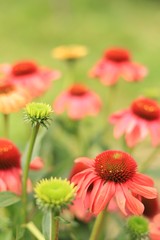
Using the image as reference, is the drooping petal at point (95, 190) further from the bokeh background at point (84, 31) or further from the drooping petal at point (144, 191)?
the bokeh background at point (84, 31)

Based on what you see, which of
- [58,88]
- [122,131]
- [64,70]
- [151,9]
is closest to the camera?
[122,131]

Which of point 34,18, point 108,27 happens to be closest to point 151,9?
point 108,27

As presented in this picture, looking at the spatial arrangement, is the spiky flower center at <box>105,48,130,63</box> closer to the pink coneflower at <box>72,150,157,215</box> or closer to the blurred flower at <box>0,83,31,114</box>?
the blurred flower at <box>0,83,31,114</box>

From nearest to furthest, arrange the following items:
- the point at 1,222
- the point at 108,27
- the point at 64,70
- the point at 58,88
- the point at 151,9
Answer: the point at 1,222 < the point at 58,88 < the point at 64,70 < the point at 108,27 < the point at 151,9

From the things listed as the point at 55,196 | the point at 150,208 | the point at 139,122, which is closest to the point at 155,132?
the point at 139,122

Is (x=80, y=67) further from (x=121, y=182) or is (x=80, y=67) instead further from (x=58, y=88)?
(x=121, y=182)

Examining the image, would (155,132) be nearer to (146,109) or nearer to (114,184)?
(146,109)
